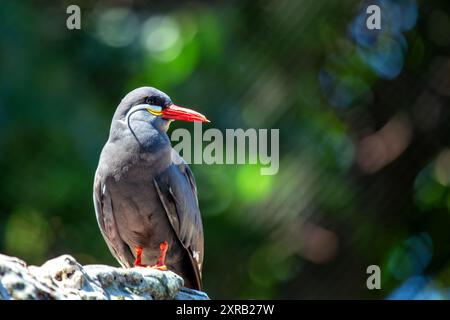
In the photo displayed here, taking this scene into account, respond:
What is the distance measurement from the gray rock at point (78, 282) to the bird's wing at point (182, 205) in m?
0.64

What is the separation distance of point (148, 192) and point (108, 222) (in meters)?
0.26

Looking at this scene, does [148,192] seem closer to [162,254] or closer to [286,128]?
[162,254]

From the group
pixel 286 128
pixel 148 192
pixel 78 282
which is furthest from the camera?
pixel 286 128

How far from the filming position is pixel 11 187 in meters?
7.29

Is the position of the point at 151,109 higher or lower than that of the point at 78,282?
higher

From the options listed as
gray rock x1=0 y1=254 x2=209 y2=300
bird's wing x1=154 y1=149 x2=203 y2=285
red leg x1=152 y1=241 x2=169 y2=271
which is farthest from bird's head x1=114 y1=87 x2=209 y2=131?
gray rock x1=0 y1=254 x2=209 y2=300

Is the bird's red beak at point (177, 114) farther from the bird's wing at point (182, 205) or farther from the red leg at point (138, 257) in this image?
the red leg at point (138, 257)

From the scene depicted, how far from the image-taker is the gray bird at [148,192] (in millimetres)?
4488

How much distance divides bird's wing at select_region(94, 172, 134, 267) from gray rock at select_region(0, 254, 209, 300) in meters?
0.72

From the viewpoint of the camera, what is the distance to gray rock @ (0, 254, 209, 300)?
10.5 feet

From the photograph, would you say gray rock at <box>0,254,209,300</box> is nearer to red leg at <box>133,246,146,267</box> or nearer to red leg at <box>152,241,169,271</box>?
red leg at <box>152,241,169,271</box>

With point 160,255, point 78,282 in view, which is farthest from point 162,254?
point 78,282

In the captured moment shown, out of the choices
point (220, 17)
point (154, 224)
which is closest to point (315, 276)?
point (220, 17)

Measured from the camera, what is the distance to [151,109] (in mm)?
4566
